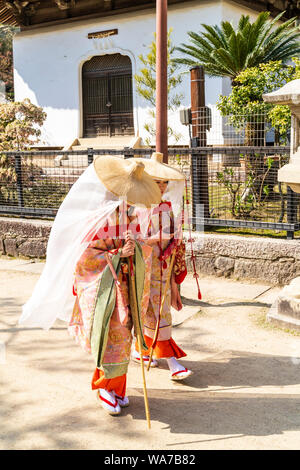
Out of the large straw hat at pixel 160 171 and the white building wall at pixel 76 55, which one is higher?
the white building wall at pixel 76 55

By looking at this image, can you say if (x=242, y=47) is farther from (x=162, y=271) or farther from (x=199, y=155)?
(x=162, y=271)

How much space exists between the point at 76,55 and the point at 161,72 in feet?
39.1

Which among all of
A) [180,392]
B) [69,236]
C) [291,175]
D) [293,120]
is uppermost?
[293,120]

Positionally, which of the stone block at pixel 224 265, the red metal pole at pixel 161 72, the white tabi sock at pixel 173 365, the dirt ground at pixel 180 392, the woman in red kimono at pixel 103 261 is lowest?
the dirt ground at pixel 180 392

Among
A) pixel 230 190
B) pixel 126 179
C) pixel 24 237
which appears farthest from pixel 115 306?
pixel 24 237

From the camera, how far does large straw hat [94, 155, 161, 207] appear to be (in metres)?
3.30

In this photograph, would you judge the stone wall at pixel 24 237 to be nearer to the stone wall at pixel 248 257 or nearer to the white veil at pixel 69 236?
the stone wall at pixel 248 257

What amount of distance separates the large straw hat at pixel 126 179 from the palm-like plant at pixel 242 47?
8.45 meters

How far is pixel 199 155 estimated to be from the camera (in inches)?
275

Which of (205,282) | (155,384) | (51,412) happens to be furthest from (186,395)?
(205,282)

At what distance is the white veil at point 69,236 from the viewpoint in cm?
342

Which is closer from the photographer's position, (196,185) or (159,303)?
(159,303)

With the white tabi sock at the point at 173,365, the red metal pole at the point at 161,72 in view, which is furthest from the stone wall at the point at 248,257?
the white tabi sock at the point at 173,365
